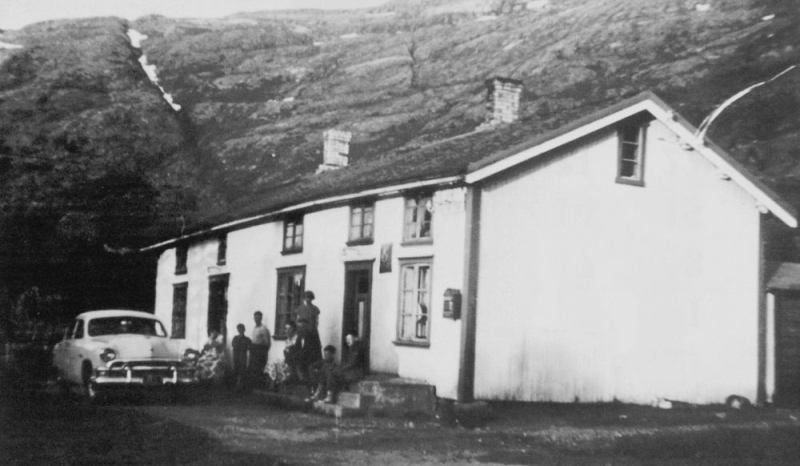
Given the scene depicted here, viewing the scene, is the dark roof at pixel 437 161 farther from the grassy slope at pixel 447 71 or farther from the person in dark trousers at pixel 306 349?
the person in dark trousers at pixel 306 349

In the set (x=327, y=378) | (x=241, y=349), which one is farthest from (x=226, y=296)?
(x=327, y=378)

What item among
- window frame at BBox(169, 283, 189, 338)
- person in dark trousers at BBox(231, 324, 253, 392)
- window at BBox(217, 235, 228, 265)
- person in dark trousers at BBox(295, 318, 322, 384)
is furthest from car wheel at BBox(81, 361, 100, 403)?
window frame at BBox(169, 283, 189, 338)

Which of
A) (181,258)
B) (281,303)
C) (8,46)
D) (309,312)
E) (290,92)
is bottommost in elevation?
(309,312)

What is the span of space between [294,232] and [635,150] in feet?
24.4

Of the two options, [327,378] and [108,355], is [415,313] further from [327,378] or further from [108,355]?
[108,355]

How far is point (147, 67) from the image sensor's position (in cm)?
2228

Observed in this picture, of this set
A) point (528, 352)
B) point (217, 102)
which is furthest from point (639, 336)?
point (217, 102)

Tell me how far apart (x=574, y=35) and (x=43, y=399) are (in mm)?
30079

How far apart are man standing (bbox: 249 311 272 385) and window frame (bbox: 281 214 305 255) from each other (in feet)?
4.98

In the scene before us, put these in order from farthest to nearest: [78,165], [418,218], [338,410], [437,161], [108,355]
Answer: [78,165] < [437,161] < [418,218] < [108,355] < [338,410]

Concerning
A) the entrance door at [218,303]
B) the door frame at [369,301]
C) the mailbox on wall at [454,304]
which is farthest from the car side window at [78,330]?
the mailbox on wall at [454,304]

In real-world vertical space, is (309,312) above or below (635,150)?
below

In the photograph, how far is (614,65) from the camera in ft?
129

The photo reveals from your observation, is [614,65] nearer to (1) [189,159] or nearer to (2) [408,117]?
(2) [408,117]
